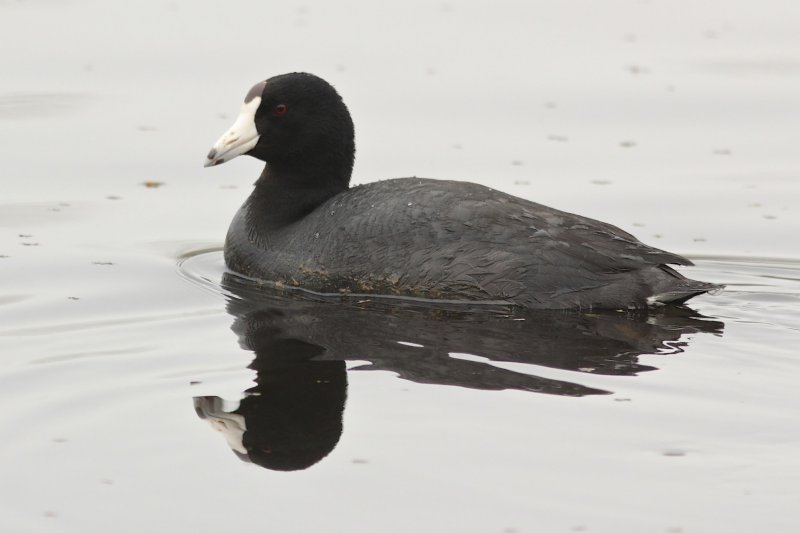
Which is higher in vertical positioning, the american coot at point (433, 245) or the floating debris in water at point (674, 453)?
the american coot at point (433, 245)

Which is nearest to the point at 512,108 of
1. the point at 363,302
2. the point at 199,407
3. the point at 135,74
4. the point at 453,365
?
the point at 135,74

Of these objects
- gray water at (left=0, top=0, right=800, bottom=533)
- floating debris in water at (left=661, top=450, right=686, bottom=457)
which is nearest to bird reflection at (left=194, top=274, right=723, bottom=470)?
gray water at (left=0, top=0, right=800, bottom=533)

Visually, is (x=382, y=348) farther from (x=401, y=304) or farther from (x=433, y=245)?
(x=433, y=245)

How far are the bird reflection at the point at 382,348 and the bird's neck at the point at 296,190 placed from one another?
0.53 metres

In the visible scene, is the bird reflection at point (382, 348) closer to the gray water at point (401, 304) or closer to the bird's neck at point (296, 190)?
the gray water at point (401, 304)

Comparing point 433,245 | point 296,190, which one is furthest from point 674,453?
point 296,190

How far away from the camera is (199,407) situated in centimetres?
790

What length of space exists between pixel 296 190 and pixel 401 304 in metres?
1.38

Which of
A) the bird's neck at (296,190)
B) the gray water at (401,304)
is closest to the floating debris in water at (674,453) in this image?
the gray water at (401,304)

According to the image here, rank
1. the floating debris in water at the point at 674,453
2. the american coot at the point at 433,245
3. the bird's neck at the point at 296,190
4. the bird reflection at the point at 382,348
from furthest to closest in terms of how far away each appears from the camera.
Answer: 1. the bird's neck at the point at 296,190
2. the american coot at the point at 433,245
3. the bird reflection at the point at 382,348
4. the floating debris in water at the point at 674,453

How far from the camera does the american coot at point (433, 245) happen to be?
379 inches

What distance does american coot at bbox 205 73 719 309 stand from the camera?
9.62 m

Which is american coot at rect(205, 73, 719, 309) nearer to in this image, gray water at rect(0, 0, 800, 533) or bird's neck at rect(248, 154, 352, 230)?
bird's neck at rect(248, 154, 352, 230)

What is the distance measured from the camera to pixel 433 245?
9695 millimetres
